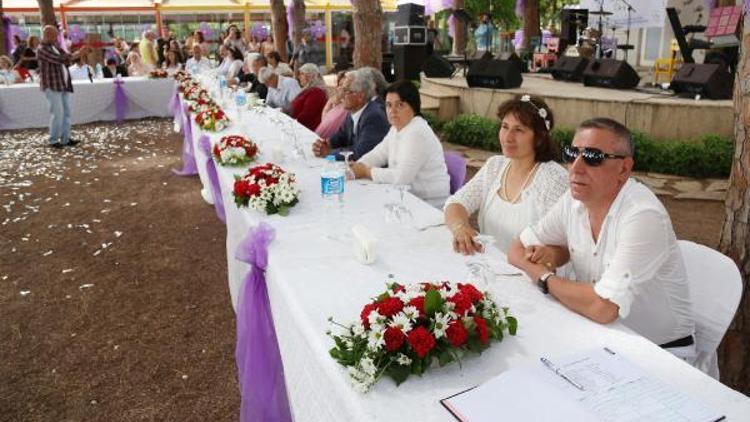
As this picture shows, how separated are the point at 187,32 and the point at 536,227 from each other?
88.2ft

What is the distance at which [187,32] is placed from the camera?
1027 inches

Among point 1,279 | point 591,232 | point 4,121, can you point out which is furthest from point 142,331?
point 4,121

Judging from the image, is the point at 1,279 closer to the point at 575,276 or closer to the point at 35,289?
the point at 35,289

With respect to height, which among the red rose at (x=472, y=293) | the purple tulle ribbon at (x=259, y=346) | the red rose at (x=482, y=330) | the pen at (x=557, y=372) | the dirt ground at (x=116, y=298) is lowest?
the dirt ground at (x=116, y=298)

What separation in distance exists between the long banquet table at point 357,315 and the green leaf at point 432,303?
0.54 feet

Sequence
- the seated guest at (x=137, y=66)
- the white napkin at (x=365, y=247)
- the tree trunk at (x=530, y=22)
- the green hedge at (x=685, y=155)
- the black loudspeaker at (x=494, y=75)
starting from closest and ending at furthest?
the white napkin at (x=365, y=247) < the green hedge at (x=685, y=155) < the black loudspeaker at (x=494, y=75) < the seated guest at (x=137, y=66) < the tree trunk at (x=530, y=22)

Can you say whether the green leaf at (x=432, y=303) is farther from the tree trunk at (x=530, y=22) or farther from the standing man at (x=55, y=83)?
the tree trunk at (x=530, y=22)

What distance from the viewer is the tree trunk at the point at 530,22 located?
48.5 ft

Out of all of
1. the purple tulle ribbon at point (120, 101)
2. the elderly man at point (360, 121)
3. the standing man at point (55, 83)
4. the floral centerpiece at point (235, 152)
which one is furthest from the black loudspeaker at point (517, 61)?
the purple tulle ribbon at point (120, 101)

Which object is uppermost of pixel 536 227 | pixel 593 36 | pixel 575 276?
pixel 593 36

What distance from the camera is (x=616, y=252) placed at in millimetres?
1746

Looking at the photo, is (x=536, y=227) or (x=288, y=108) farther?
(x=288, y=108)

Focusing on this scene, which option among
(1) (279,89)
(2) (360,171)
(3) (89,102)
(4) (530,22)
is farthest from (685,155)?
(3) (89,102)

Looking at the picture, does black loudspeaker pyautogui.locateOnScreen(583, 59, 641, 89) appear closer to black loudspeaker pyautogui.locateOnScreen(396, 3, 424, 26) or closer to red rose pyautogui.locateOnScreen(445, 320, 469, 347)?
black loudspeaker pyautogui.locateOnScreen(396, 3, 424, 26)
